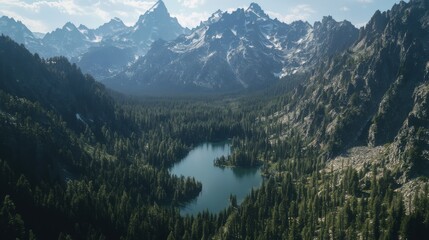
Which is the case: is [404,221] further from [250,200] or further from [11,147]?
[11,147]

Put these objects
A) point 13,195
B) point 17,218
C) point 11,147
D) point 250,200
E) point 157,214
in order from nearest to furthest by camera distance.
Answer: point 17,218
point 13,195
point 157,214
point 11,147
point 250,200

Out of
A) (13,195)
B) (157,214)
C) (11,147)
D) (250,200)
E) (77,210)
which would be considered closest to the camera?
(13,195)

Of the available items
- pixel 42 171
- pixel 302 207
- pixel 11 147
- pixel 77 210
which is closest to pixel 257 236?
pixel 302 207

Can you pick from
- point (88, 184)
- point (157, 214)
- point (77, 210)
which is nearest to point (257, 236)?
point (157, 214)

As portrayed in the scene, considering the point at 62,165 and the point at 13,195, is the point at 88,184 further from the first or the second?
the point at 13,195

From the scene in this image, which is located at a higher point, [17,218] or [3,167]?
[3,167]

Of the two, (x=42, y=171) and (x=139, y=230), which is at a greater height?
(x=42, y=171)

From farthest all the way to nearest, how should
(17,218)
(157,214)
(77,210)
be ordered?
1. (157,214)
2. (77,210)
3. (17,218)

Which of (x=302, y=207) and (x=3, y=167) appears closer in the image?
(x=3, y=167)

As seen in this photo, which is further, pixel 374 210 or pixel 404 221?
pixel 374 210
